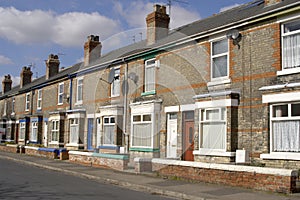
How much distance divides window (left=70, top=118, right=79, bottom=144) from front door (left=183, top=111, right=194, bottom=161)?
11.2 meters

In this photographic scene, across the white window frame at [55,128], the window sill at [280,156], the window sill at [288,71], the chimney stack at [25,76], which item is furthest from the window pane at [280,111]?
the chimney stack at [25,76]

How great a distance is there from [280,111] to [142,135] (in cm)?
851

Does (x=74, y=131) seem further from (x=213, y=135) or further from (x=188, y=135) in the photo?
(x=213, y=135)

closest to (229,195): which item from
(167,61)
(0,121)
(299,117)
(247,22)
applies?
(299,117)

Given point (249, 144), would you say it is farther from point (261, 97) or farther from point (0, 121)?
point (0, 121)

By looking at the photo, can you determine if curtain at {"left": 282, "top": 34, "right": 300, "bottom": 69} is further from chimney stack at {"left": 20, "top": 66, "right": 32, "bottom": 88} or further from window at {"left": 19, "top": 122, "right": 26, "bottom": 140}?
chimney stack at {"left": 20, "top": 66, "right": 32, "bottom": 88}

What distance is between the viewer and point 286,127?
40.1ft

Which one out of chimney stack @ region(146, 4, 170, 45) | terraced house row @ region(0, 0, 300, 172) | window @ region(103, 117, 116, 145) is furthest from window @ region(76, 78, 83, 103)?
chimney stack @ region(146, 4, 170, 45)

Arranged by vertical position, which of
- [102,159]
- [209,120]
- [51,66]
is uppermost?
[51,66]

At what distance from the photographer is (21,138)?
3703cm

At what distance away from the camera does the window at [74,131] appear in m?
26.0

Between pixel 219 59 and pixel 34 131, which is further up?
pixel 219 59

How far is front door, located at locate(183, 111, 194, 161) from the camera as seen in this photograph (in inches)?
651

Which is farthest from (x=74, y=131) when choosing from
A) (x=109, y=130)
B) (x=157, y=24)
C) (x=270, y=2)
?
(x=270, y=2)
